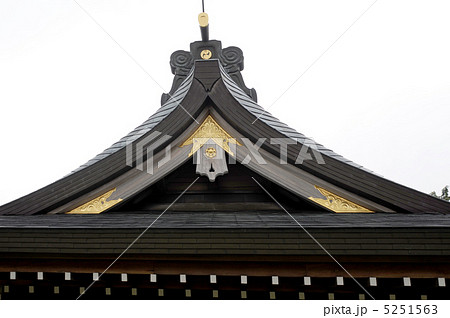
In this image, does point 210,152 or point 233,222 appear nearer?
point 233,222

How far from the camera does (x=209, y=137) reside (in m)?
3.43

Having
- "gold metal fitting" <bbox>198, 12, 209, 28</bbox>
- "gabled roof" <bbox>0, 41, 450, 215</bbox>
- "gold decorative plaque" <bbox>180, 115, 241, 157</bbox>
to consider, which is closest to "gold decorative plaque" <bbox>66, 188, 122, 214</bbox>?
"gabled roof" <bbox>0, 41, 450, 215</bbox>

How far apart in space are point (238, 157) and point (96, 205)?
1563mm

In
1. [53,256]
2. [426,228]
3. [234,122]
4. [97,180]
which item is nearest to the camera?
[426,228]

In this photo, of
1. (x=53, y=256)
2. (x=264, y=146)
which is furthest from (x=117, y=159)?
(x=264, y=146)

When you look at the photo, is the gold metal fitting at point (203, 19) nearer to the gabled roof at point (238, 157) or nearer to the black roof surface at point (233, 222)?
A: the gabled roof at point (238, 157)

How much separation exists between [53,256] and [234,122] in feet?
6.80

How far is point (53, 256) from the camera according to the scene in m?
2.20

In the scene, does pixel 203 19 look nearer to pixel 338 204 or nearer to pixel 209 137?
pixel 209 137

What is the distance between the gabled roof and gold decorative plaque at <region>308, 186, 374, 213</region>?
0.17 ft

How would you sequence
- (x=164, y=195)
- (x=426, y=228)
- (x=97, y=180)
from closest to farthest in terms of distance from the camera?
(x=426, y=228)
(x=97, y=180)
(x=164, y=195)

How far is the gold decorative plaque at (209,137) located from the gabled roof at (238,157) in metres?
0.06

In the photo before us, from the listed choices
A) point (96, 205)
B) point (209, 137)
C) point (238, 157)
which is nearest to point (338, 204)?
point (238, 157)
